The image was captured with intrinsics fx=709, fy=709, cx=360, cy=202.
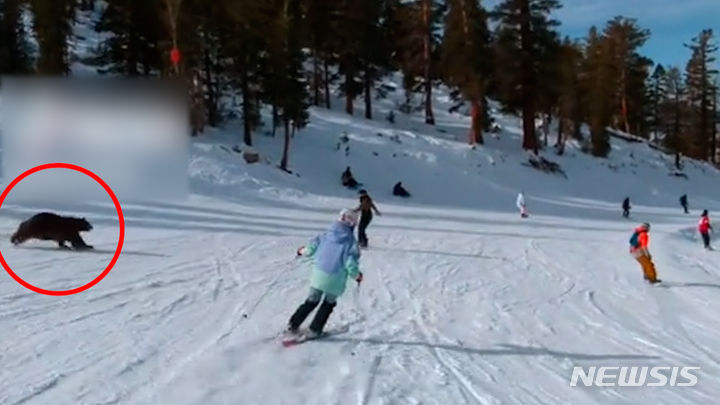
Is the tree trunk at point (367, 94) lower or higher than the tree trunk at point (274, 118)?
higher

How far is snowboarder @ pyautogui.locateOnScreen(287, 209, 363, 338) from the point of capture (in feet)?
24.2

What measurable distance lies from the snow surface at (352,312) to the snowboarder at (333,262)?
55cm

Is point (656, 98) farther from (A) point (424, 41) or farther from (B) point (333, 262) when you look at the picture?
(B) point (333, 262)

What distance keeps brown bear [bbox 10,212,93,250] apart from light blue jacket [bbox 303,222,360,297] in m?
7.53

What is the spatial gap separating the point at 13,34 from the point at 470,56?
23877 mm

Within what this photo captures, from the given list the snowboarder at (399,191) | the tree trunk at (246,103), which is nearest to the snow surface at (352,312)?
the snowboarder at (399,191)

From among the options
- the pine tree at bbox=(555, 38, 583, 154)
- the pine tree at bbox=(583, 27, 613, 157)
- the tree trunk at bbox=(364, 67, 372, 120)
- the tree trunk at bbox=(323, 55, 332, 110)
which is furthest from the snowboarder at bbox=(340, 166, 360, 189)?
the pine tree at bbox=(583, 27, 613, 157)

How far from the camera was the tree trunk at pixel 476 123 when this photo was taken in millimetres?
39719

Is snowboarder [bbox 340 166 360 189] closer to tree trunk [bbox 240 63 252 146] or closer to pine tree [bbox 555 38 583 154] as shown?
tree trunk [bbox 240 63 252 146]

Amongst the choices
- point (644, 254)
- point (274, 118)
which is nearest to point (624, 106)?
point (274, 118)

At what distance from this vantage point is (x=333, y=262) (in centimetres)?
739

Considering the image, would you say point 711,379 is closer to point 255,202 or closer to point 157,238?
point 157,238

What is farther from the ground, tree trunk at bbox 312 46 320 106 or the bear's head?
tree trunk at bbox 312 46 320 106

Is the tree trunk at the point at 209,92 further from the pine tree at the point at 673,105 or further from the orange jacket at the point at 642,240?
the pine tree at the point at 673,105
